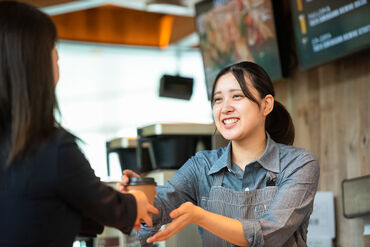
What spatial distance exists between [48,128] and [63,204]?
0.17m

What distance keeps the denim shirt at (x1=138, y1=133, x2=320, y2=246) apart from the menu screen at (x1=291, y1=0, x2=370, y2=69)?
1239 mm

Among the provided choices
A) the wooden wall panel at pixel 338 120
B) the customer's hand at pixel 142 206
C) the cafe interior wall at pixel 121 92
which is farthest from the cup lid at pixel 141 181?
the cafe interior wall at pixel 121 92

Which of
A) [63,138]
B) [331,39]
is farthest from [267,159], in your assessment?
[331,39]

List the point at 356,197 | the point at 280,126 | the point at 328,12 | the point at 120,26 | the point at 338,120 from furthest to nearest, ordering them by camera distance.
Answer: the point at 120,26
the point at 338,120
the point at 328,12
the point at 356,197
the point at 280,126

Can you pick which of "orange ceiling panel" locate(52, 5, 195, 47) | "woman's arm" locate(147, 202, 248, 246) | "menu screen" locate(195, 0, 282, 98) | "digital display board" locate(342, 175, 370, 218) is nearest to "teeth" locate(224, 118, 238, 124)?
"woman's arm" locate(147, 202, 248, 246)

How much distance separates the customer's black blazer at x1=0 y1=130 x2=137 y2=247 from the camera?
3.56 feet

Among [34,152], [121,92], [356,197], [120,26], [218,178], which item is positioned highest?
[120,26]

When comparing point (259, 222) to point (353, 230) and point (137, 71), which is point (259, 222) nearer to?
point (353, 230)

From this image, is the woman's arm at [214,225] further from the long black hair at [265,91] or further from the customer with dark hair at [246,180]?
the long black hair at [265,91]

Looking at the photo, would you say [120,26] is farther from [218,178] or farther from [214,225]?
[214,225]

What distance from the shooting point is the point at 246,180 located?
Result: 1757mm

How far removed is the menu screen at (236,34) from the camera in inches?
140

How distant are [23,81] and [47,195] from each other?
0.25 metres

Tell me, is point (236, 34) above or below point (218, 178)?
above
